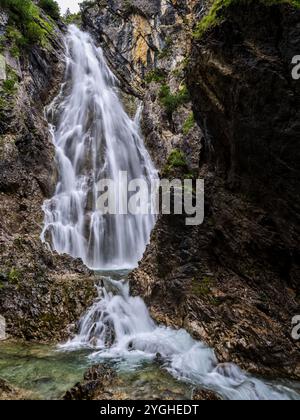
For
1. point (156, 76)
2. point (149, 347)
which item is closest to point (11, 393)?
point (149, 347)

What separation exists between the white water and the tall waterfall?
20.1 ft

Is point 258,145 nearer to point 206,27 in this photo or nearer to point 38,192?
point 206,27

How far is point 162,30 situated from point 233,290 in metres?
32.8

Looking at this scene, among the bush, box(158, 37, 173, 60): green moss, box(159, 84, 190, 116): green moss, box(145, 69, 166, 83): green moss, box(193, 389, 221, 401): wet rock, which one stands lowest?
box(193, 389, 221, 401): wet rock

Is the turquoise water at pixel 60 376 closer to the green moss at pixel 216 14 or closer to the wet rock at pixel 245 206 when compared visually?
the wet rock at pixel 245 206

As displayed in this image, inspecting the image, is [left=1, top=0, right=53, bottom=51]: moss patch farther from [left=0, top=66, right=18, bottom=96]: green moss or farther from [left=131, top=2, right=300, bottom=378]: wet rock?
[left=131, top=2, right=300, bottom=378]: wet rock

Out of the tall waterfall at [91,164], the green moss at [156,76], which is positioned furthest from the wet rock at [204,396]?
the green moss at [156,76]

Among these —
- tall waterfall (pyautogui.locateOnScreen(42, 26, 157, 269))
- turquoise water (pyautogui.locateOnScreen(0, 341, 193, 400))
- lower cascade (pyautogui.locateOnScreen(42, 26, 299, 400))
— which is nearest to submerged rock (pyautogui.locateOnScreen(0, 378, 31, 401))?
turquoise water (pyautogui.locateOnScreen(0, 341, 193, 400))

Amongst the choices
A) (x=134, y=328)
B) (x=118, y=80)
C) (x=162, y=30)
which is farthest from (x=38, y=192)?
(x=162, y=30)

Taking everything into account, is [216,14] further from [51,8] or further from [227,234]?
[51,8]

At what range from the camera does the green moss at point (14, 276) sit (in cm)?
1043

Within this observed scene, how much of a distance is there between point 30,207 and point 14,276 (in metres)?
6.33

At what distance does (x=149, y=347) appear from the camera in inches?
348

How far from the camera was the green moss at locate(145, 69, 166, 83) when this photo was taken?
1275 inches
